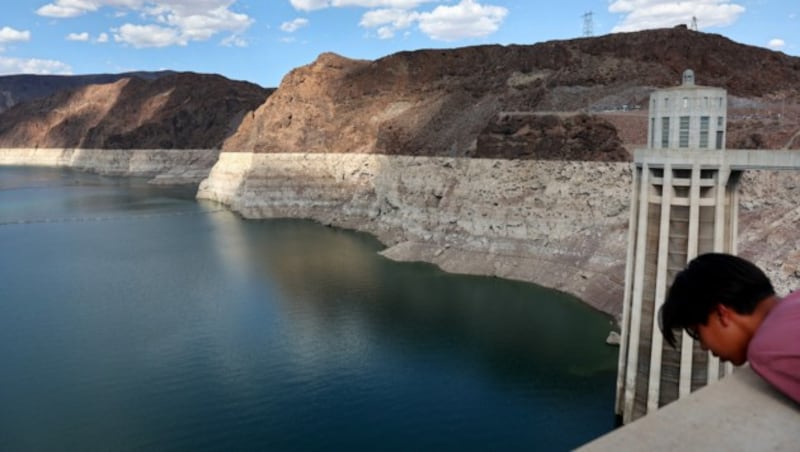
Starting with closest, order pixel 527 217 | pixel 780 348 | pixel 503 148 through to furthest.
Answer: pixel 780 348, pixel 527 217, pixel 503 148

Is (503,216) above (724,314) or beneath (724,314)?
beneath

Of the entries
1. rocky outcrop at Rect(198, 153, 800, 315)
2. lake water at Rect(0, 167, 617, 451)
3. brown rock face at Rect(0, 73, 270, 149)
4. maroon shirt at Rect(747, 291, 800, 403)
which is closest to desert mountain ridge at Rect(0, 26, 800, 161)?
rocky outcrop at Rect(198, 153, 800, 315)

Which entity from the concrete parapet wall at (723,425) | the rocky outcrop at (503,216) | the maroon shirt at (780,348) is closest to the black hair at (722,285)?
the maroon shirt at (780,348)

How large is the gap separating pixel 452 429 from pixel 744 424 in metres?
19.8

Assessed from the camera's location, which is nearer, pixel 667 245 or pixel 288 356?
pixel 667 245

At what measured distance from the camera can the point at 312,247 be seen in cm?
5797

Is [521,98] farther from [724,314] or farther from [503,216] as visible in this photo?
[724,314]

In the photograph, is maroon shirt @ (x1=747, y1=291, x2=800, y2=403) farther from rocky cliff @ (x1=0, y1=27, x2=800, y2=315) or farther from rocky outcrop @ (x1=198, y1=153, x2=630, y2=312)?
rocky outcrop @ (x1=198, y1=153, x2=630, y2=312)

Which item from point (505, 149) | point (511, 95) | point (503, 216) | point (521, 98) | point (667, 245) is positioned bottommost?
point (503, 216)

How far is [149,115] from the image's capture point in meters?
164

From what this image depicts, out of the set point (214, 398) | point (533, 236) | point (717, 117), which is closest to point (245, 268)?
point (533, 236)

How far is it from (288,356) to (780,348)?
91.5ft

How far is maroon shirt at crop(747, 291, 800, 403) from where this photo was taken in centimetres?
287

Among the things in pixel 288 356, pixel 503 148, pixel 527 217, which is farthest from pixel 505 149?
pixel 288 356
